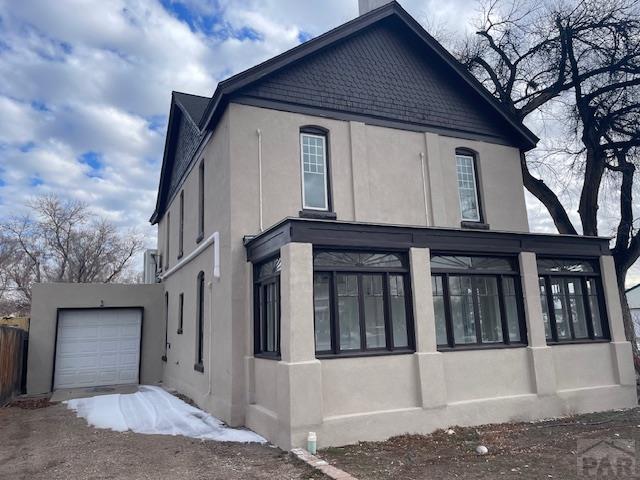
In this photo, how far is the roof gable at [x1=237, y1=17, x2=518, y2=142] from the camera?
10.3 metres

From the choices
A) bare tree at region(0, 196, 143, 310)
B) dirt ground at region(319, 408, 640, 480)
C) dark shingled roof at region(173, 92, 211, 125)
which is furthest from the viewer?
bare tree at region(0, 196, 143, 310)

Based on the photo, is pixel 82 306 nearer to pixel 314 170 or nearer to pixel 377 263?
pixel 314 170

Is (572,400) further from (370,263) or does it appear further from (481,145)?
(481,145)

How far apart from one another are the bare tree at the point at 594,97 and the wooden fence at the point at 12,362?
49.2 ft

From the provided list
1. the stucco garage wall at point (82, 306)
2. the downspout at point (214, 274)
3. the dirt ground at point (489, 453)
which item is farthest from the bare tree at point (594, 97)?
the stucco garage wall at point (82, 306)

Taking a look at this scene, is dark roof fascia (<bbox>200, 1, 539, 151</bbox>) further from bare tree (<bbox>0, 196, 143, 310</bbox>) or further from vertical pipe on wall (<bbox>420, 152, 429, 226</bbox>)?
bare tree (<bbox>0, 196, 143, 310</bbox>)

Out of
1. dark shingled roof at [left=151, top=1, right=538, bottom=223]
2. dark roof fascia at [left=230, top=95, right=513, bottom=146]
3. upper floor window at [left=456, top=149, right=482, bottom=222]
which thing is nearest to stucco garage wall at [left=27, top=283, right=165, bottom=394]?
dark shingled roof at [left=151, top=1, right=538, bottom=223]

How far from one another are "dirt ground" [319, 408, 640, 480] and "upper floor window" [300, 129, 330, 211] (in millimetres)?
4820

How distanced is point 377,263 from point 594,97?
8896 millimetres

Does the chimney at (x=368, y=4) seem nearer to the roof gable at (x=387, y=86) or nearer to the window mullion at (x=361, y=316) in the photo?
the roof gable at (x=387, y=86)

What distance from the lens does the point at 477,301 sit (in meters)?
9.17

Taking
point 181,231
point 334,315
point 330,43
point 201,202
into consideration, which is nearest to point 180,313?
point 181,231

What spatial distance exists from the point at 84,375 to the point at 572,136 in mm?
16464

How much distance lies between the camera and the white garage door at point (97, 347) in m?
15.2
